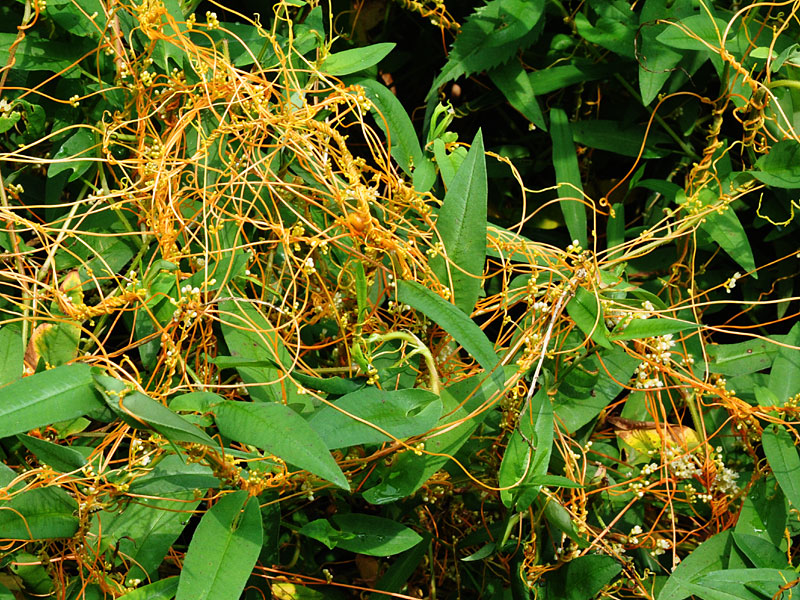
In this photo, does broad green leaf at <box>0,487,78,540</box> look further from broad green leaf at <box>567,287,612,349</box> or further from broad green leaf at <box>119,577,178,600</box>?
broad green leaf at <box>567,287,612,349</box>

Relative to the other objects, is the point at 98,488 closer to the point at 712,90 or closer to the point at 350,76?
the point at 350,76

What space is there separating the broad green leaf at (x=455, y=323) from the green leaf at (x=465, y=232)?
86 mm

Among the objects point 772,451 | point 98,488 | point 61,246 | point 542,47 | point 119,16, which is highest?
point 119,16

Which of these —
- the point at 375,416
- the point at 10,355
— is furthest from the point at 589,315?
the point at 10,355

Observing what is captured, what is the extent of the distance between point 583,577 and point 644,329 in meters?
0.38

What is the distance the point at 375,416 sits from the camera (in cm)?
98

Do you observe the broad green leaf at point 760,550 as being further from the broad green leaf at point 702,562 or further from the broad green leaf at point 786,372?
the broad green leaf at point 786,372

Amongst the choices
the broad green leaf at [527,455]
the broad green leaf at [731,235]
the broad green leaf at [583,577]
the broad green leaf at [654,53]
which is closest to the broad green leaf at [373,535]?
the broad green leaf at [527,455]

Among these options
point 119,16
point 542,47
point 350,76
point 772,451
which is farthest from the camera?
point 542,47

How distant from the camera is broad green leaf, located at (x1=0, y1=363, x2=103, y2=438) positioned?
86 cm

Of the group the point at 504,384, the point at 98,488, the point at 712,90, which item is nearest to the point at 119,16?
the point at 98,488

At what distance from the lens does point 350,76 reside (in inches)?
56.9

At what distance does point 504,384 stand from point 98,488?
0.58m

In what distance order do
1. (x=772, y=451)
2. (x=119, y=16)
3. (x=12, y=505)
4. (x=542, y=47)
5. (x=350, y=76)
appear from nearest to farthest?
(x=12, y=505), (x=772, y=451), (x=119, y=16), (x=350, y=76), (x=542, y=47)
